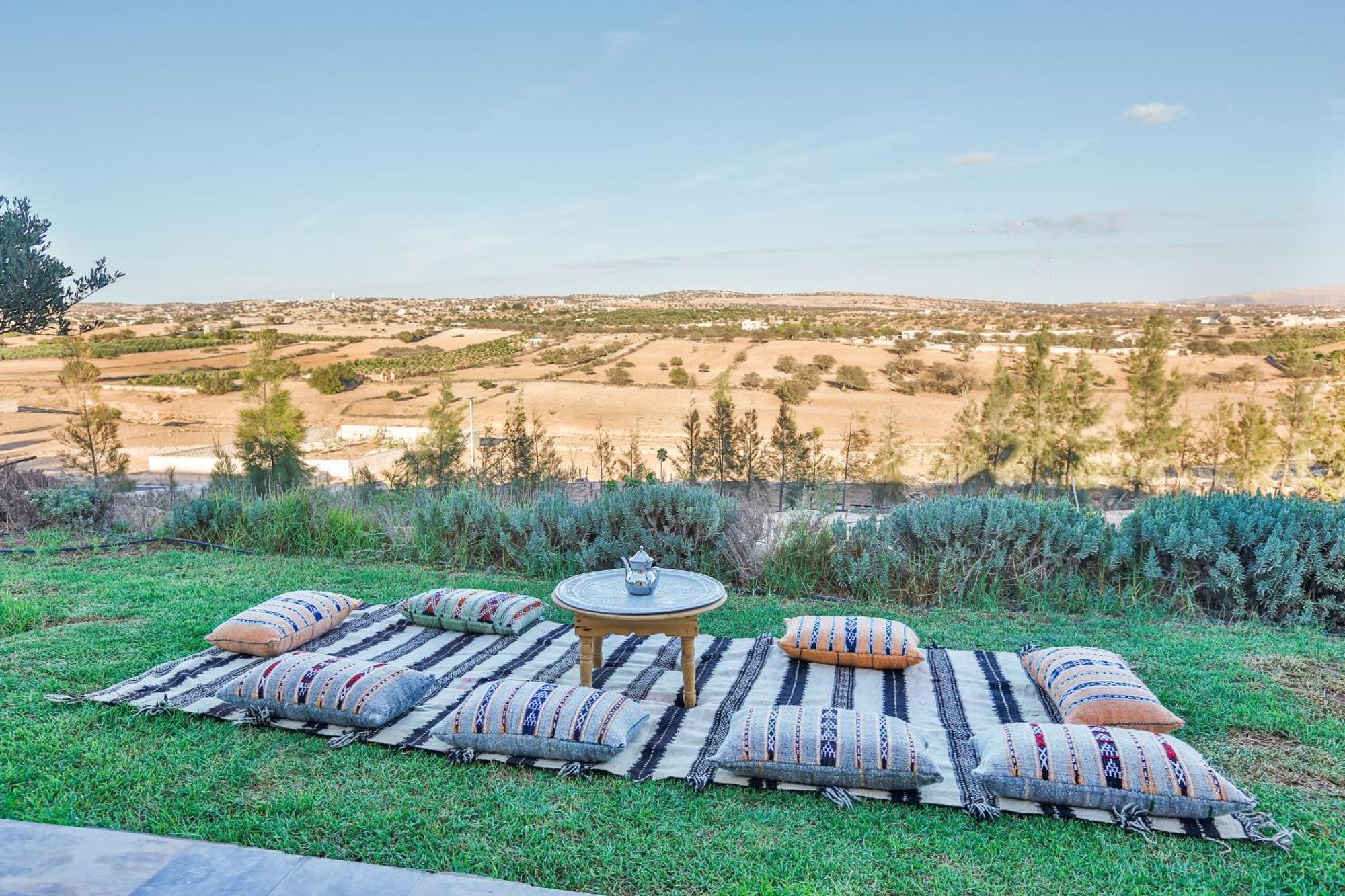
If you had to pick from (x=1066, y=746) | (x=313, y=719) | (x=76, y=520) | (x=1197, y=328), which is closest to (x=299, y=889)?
(x=313, y=719)

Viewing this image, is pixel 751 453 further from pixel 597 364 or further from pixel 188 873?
pixel 188 873

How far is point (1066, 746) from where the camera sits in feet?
9.49

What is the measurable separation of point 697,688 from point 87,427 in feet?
60.5

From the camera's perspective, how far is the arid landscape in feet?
64.2

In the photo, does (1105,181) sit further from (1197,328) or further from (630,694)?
(630,694)

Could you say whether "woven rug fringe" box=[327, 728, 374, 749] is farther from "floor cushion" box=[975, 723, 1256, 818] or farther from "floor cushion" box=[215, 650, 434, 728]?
"floor cushion" box=[975, 723, 1256, 818]

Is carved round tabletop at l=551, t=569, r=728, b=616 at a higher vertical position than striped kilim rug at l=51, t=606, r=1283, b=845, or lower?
higher

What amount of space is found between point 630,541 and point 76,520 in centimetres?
583

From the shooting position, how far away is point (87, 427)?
56.6 ft

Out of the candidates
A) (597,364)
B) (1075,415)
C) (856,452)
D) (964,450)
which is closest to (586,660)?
(856,452)

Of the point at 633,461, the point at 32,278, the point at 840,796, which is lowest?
the point at 633,461

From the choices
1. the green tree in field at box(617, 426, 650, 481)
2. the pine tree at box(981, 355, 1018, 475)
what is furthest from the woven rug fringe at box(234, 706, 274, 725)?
the pine tree at box(981, 355, 1018, 475)

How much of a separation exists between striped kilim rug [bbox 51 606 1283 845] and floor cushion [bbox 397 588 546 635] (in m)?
0.08

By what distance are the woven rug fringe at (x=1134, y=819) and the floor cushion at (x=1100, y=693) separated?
1.80 feet
